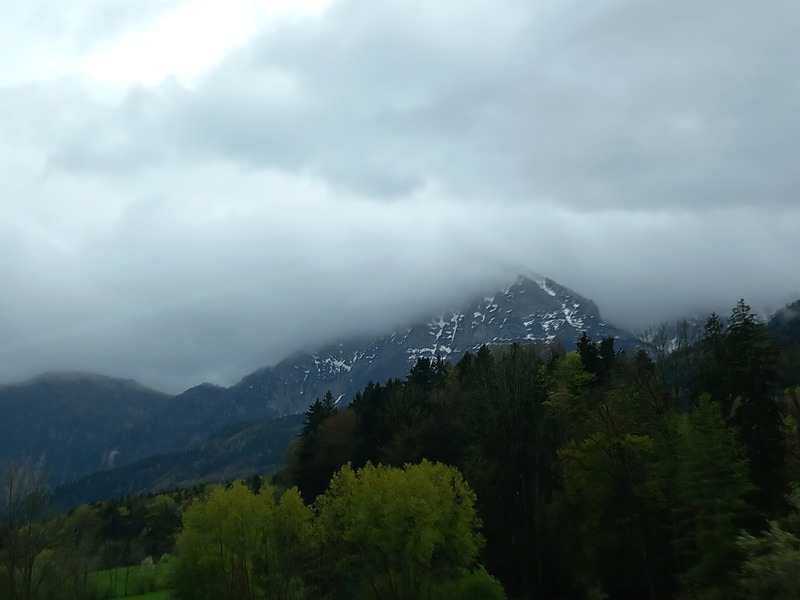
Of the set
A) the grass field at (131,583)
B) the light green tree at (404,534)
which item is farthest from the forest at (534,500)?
the grass field at (131,583)

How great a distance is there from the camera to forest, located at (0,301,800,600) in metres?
52.2

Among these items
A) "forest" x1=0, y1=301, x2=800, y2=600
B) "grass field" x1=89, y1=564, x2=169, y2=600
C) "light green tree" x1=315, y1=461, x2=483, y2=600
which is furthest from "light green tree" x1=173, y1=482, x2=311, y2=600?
"grass field" x1=89, y1=564, x2=169, y2=600

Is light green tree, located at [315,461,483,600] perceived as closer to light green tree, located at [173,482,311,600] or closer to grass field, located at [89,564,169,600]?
light green tree, located at [173,482,311,600]

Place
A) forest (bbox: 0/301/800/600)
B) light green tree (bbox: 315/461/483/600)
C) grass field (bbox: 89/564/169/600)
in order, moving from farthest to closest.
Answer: grass field (bbox: 89/564/169/600), light green tree (bbox: 315/461/483/600), forest (bbox: 0/301/800/600)

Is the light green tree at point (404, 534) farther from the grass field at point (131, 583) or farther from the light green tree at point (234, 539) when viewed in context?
the grass field at point (131, 583)

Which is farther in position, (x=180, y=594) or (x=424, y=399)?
(x=424, y=399)

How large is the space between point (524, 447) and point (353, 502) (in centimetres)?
1950

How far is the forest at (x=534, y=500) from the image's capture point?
5219 cm

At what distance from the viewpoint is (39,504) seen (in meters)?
65.8

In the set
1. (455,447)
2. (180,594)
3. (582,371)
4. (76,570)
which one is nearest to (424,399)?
(455,447)

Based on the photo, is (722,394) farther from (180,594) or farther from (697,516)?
(180,594)

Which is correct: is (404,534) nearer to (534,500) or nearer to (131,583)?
(534,500)

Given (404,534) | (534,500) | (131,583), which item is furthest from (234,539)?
(131,583)

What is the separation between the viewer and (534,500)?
75812 millimetres
